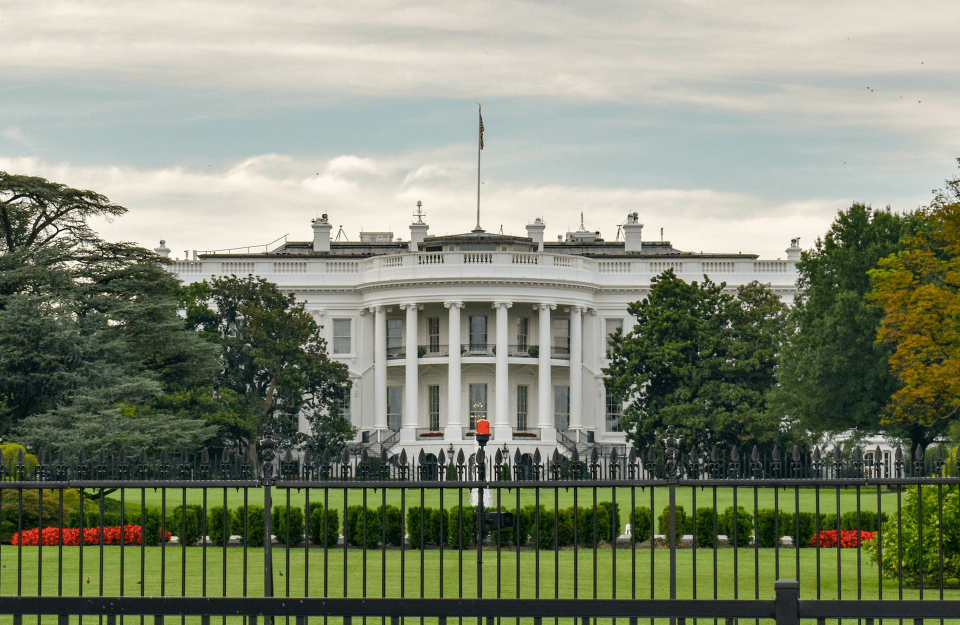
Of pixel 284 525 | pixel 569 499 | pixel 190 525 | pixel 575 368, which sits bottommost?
pixel 569 499

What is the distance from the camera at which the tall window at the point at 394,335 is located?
64750 millimetres

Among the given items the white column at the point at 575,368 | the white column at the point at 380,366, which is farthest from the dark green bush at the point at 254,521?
the white column at the point at 380,366

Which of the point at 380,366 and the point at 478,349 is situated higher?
the point at 478,349

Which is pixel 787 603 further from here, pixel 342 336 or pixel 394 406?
pixel 342 336

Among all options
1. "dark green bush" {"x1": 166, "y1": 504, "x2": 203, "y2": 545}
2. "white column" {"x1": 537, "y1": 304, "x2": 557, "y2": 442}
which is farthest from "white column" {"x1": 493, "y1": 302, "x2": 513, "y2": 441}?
"dark green bush" {"x1": 166, "y1": 504, "x2": 203, "y2": 545}

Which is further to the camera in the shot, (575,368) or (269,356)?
(575,368)

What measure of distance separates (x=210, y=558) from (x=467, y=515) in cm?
407

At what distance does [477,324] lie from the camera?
Answer: 63.2 metres

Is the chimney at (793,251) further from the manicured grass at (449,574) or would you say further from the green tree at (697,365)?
the manicured grass at (449,574)

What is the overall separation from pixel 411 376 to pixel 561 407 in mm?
7828

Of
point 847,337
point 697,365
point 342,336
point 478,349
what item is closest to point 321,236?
point 342,336

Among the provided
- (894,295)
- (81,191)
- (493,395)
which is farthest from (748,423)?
(81,191)

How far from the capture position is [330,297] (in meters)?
65.6

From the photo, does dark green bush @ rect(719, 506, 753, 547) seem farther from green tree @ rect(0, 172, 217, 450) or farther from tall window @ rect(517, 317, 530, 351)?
tall window @ rect(517, 317, 530, 351)
